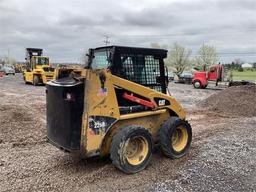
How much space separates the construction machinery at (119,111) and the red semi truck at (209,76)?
23.9 meters

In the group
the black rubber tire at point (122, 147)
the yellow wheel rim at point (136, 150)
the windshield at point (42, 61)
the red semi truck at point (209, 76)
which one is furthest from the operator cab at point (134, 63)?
the red semi truck at point (209, 76)

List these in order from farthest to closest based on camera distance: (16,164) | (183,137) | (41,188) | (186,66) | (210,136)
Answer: (186,66) < (210,136) < (183,137) < (16,164) < (41,188)

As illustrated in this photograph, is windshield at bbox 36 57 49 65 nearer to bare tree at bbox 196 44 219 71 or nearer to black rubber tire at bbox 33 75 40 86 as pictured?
black rubber tire at bbox 33 75 40 86

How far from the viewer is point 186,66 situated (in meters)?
74.9

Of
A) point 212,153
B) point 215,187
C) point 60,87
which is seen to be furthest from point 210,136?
point 60,87

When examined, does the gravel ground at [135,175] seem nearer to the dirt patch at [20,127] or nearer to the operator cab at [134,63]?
the dirt patch at [20,127]

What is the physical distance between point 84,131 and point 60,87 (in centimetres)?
81

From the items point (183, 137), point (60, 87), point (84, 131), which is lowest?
point (183, 137)

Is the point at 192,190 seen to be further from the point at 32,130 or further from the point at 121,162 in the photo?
the point at 32,130

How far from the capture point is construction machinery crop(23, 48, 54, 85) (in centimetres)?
2628

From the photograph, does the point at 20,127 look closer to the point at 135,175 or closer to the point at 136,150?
the point at 136,150

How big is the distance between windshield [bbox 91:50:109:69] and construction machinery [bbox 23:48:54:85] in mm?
20339

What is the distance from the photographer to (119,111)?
17.7ft

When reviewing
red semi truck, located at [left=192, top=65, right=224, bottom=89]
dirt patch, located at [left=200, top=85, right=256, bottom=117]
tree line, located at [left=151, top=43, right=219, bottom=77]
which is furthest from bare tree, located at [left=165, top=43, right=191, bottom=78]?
dirt patch, located at [left=200, top=85, right=256, bottom=117]
